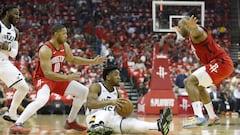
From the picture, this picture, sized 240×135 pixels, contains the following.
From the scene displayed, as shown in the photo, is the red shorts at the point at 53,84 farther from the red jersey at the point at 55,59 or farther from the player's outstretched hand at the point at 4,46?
the player's outstretched hand at the point at 4,46

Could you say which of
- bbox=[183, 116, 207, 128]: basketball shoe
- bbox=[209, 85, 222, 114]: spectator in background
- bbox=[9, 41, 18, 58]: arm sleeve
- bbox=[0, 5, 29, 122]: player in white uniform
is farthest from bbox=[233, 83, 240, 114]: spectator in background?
bbox=[9, 41, 18, 58]: arm sleeve

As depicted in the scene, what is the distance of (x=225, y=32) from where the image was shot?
23719 millimetres

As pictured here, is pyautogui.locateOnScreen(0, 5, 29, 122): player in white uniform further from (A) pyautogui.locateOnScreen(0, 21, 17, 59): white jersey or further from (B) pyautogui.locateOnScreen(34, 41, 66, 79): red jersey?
(B) pyautogui.locateOnScreen(34, 41, 66, 79): red jersey

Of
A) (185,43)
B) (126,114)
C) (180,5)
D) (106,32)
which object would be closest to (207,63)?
(126,114)

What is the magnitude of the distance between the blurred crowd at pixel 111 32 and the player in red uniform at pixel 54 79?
376 inches

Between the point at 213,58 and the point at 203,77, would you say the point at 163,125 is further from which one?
the point at 213,58

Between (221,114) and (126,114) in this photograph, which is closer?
(126,114)

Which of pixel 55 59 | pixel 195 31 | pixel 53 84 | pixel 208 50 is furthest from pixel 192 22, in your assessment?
pixel 53 84

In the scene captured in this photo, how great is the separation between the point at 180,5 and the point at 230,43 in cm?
1007

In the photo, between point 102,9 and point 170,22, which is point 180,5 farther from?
point 102,9

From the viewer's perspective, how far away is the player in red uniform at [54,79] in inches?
275

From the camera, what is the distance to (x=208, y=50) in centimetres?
778

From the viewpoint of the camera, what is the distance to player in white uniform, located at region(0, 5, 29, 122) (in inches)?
283

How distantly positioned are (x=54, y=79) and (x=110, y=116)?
106 centimetres
